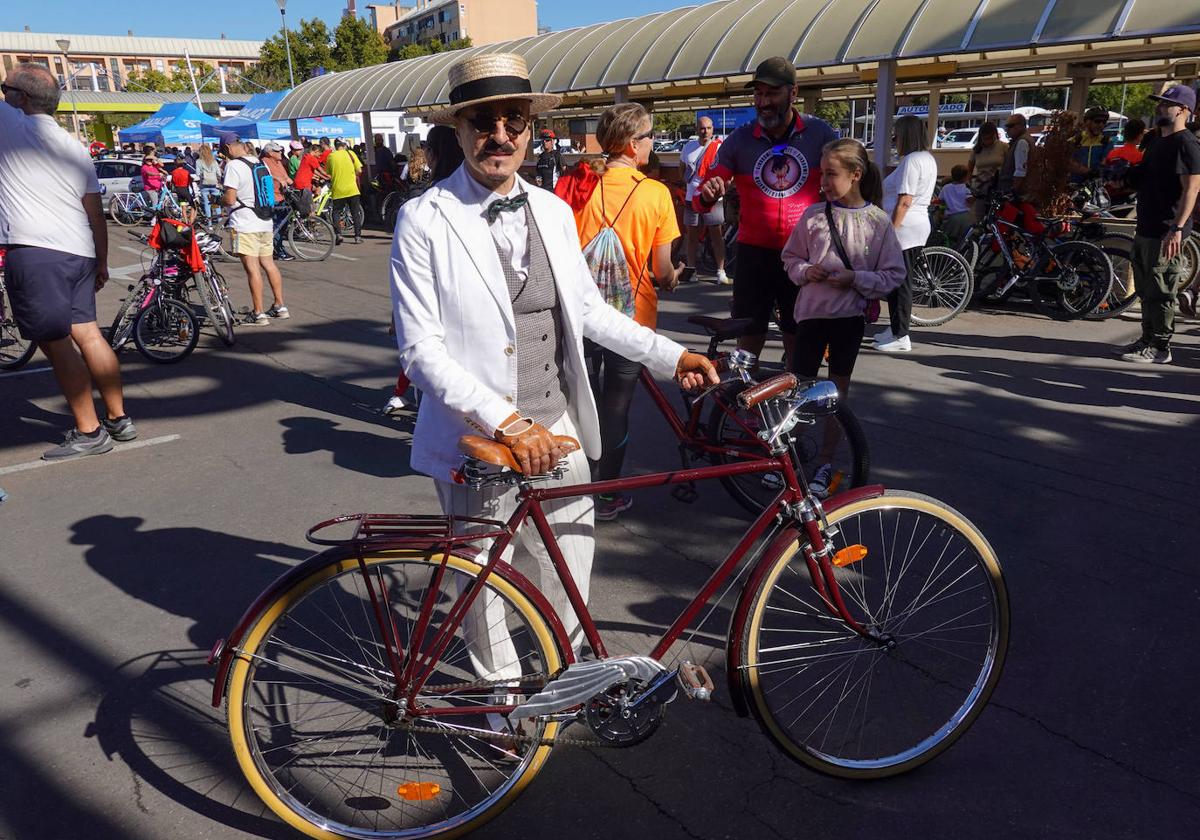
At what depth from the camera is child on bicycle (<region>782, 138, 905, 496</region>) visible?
4340mm

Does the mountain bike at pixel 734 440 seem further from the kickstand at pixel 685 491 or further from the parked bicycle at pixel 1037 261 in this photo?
the parked bicycle at pixel 1037 261

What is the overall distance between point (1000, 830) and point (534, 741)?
4.17 ft

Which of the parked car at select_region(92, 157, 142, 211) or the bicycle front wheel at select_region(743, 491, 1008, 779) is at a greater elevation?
the parked car at select_region(92, 157, 142, 211)

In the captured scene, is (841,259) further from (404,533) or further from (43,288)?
(43,288)

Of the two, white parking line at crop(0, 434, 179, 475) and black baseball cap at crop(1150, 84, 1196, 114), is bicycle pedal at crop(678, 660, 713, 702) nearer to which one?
white parking line at crop(0, 434, 179, 475)

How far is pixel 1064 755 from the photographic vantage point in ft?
9.00

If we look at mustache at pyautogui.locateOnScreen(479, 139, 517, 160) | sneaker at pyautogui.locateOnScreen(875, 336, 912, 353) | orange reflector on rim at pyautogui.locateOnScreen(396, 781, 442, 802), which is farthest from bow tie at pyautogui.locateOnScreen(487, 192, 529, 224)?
sneaker at pyautogui.locateOnScreen(875, 336, 912, 353)

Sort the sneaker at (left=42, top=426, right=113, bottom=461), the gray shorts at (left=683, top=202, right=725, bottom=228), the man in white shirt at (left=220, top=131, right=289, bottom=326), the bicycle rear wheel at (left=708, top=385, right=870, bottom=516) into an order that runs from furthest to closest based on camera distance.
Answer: the gray shorts at (left=683, top=202, right=725, bottom=228) → the man in white shirt at (left=220, top=131, right=289, bottom=326) → the sneaker at (left=42, top=426, right=113, bottom=461) → the bicycle rear wheel at (left=708, top=385, right=870, bottom=516)

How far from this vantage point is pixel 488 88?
235cm

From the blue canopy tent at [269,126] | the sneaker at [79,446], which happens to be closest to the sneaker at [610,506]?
the sneaker at [79,446]

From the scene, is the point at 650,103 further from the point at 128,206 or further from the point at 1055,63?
the point at 128,206

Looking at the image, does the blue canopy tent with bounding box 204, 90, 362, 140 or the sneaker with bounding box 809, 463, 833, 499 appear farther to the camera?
the blue canopy tent with bounding box 204, 90, 362, 140

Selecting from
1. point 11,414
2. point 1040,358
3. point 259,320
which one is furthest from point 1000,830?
point 259,320

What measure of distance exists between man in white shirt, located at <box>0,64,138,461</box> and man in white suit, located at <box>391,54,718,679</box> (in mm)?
3500
